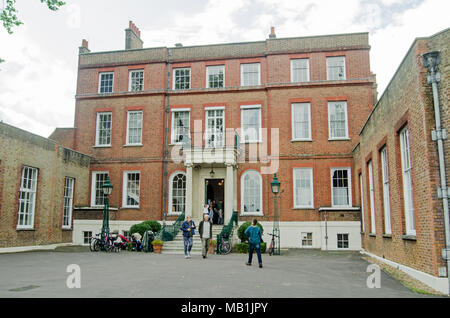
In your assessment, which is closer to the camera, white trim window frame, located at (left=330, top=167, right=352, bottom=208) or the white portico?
the white portico

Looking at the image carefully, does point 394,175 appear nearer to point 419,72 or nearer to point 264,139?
point 419,72

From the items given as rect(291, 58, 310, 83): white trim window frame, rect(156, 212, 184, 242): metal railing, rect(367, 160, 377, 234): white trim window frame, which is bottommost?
rect(156, 212, 184, 242): metal railing

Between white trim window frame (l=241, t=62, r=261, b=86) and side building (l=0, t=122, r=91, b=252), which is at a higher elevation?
white trim window frame (l=241, t=62, r=261, b=86)

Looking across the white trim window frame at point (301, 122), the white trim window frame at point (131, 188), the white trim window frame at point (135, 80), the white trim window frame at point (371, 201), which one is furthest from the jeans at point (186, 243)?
the white trim window frame at point (135, 80)

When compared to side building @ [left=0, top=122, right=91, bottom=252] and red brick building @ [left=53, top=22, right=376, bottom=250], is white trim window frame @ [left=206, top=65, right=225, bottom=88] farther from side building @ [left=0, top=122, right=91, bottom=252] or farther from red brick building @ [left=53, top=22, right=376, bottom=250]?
side building @ [left=0, top=122, right=91, bottom=252]

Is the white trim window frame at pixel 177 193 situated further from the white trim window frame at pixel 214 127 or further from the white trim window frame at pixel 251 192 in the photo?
the white trim window frame at pixel 251 192

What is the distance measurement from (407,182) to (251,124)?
1262 cm

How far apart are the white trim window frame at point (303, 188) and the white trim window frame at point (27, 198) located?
1379 centimetres

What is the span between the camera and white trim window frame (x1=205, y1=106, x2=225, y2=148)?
76.4ft

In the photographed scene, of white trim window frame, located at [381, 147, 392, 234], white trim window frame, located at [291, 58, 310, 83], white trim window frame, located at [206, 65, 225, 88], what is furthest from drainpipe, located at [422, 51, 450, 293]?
white trim window frame, located at [206, 65, 225, 88]

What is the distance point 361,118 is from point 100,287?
17.6 metres

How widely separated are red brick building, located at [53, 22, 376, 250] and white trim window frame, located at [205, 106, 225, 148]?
0.20 ft

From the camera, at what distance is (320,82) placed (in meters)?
22.6
